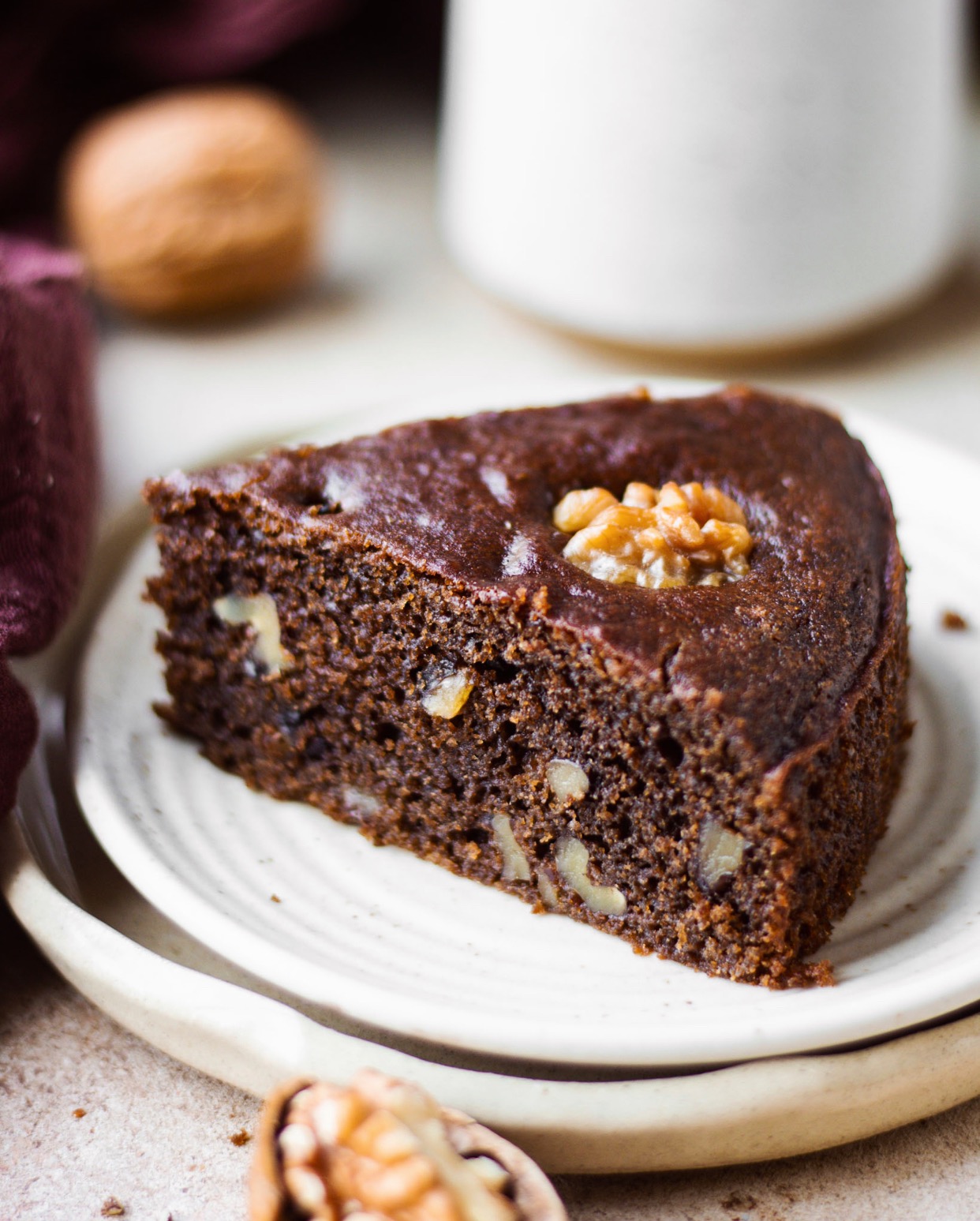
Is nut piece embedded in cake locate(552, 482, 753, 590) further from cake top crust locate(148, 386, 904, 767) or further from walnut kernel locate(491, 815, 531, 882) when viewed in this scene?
walnut kernel locate(491, 815, 531, 882)

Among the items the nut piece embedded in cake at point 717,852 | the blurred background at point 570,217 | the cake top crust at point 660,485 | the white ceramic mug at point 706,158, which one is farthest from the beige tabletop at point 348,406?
the cake top crust at point 660,485

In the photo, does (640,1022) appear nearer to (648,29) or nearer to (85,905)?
(85,905)

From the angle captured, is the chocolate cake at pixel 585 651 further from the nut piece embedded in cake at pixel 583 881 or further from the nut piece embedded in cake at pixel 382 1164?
the nut piece embedded in cake at pixel 382 1164

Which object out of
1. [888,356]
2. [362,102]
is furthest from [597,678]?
[362,102]


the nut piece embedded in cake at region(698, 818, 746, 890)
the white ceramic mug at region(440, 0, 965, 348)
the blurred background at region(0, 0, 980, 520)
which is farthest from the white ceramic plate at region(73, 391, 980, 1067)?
the white ceramic mug at region(440, 0, 965, 348)

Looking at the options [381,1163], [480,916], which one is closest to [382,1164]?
[381,1163]

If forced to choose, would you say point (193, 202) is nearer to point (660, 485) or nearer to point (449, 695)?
point (660, 485)
